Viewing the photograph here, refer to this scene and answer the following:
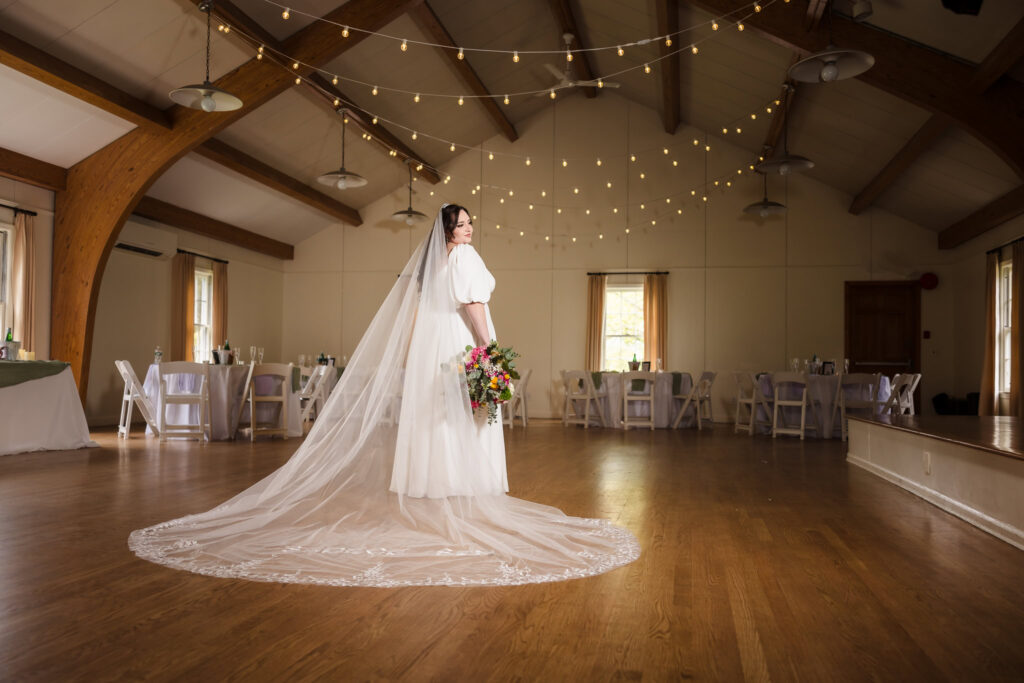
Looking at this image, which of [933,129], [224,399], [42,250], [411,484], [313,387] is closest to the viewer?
[411,484]

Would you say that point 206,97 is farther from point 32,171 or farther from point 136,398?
point 32,171

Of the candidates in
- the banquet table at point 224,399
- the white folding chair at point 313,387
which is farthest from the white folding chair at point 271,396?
the white folding chair at point 313,387

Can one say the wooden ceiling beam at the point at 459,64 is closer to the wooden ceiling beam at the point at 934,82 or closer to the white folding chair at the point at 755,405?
the wooden ceiling beam at the point at 934,82

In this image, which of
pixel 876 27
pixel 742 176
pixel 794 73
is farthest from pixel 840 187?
pixel 794 73

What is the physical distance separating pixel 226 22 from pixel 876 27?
580cm

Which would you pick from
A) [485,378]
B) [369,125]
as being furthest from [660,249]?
[485,378]

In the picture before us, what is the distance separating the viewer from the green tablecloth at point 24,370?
6.01 meters

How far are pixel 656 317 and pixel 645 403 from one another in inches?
89.0

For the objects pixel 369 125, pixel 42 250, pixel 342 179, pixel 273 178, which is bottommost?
pixel 42 250

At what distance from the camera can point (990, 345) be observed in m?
9.46

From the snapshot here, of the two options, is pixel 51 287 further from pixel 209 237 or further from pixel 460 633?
pixel 460 633

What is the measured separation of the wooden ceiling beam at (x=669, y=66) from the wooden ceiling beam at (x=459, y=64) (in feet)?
7.30

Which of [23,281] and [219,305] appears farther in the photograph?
[219,305]

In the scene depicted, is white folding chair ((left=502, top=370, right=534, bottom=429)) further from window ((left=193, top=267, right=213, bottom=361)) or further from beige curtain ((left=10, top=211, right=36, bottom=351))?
beige curtain ((left=10, top=211, right=36, bottom=351))
